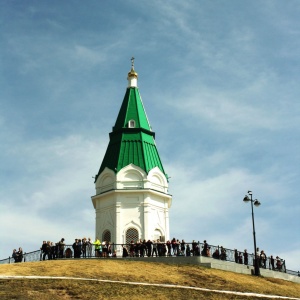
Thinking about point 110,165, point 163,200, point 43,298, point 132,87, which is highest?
point 132,87

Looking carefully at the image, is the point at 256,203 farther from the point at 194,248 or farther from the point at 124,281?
the point at 124,281

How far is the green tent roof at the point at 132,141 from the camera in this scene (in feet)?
150

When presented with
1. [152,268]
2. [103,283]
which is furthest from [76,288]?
[152,268]

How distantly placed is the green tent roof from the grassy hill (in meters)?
14.4

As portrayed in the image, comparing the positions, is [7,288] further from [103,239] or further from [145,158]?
[145,158]

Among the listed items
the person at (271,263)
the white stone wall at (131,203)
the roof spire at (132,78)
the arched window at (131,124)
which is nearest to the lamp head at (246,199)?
the person at (271,263)

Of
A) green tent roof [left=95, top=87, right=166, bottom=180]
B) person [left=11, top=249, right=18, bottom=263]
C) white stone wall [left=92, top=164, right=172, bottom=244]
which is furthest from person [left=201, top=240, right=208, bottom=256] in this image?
green tent roof [left=95, top=87, right=166, bottom=180]

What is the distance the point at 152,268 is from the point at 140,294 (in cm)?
568

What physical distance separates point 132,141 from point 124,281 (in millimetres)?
20570

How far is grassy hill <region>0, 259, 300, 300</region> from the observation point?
2475 cm

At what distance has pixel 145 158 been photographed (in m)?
45.8

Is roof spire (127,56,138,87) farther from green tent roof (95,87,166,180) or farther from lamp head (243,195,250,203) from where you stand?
lamp head (243,195,250,203)

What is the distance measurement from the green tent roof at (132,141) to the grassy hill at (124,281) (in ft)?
47.1

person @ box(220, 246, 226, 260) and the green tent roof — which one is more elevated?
the green tent roof
